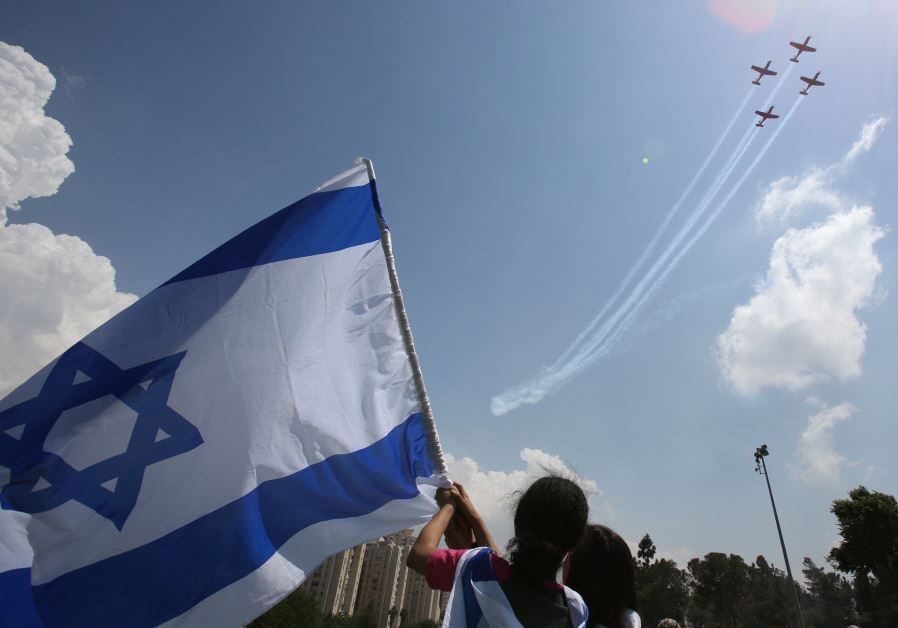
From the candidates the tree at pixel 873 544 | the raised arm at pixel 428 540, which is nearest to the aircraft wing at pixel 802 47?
the tree at pixel 873 544

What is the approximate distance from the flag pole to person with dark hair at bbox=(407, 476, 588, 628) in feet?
3.43

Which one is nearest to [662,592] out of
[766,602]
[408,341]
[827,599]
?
[766,602]

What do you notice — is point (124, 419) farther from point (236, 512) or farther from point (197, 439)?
point (236, 512)

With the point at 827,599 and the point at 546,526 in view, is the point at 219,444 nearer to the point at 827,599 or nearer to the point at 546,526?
the point at 546,526

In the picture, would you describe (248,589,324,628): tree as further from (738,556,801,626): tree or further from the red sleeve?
(738,556,801,626): tree

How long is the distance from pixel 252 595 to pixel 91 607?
0.88 meters

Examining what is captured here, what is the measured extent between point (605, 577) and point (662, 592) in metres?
96.7

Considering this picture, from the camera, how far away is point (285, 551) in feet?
11.2

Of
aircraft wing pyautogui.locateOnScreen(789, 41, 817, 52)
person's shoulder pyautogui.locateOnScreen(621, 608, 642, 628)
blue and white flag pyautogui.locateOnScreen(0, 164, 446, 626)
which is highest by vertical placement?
aircraft wing pyautogui.locateOnScreen(789, 41, 817, 52)

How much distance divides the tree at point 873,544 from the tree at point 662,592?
1533 inches

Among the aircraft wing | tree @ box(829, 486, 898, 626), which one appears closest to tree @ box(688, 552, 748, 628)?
tree @ box(829, 486, 898, 626)

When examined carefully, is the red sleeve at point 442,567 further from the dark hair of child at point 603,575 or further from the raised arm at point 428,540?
the dark hair of child at point 603,575

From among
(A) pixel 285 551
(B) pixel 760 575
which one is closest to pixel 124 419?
(A) pixel 285 551

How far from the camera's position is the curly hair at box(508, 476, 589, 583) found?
2.14m
